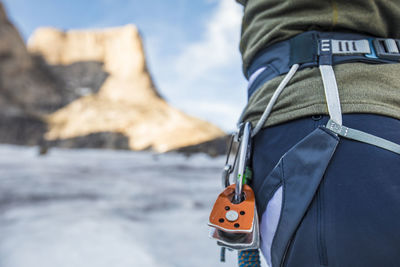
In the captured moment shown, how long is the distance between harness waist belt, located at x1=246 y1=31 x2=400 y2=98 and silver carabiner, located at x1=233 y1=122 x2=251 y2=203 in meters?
0.13

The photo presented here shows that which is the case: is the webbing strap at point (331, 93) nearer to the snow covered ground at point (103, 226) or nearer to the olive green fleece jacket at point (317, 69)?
the olive green fleece jacket at point (317, 69)

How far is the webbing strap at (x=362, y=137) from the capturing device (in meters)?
0.39

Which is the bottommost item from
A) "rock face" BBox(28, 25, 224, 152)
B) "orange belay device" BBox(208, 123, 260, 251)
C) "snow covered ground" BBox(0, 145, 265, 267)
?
"rock face" BBox(28, 25, 224, 152)

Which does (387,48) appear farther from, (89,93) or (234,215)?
(89,93)

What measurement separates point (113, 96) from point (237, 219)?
21.3 m

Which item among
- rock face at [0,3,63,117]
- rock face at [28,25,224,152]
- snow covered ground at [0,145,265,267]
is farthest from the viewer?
rock face at [28,25,224,152]

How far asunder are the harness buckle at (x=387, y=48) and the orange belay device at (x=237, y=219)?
310mm

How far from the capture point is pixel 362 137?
400 mm

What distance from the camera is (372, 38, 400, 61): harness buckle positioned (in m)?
0.47

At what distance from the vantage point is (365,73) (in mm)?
449

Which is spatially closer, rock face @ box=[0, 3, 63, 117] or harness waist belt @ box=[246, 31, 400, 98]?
harness waist belt @ box=[246, 31, 400, 98]

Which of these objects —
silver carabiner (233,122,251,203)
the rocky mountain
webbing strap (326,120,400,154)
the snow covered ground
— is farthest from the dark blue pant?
the rocky mountain

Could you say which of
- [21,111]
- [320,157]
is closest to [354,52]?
[320,157]

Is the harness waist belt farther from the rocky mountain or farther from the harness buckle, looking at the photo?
the rocky mountain
